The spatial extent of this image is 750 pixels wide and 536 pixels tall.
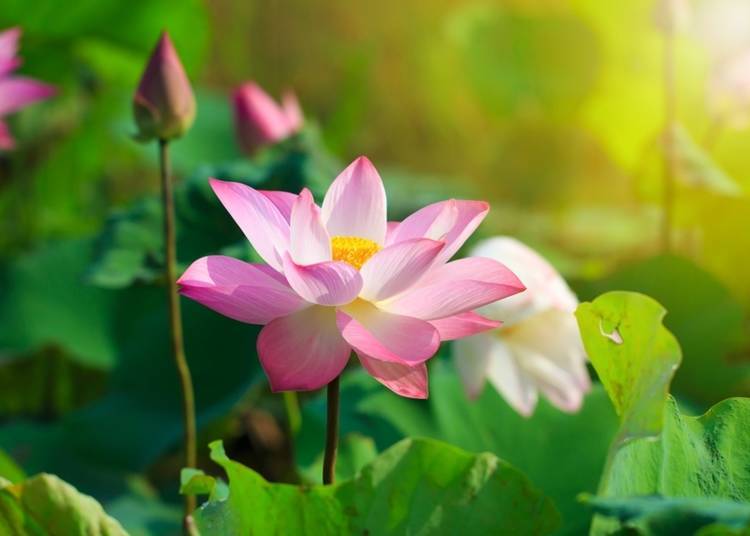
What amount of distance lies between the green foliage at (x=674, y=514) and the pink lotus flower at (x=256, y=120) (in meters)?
0.79

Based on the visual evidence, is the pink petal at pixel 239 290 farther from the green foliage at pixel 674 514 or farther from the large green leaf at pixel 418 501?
the green foliage at pixel 674 514

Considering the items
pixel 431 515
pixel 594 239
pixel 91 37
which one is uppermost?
pixel 91 37

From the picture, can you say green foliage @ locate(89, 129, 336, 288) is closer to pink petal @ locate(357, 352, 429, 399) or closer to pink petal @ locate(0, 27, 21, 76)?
pink petal @ locate(0, 27, 21, 76)

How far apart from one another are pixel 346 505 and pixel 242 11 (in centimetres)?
226

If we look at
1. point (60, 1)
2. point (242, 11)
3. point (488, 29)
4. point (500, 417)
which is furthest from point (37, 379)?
point (242, 11)

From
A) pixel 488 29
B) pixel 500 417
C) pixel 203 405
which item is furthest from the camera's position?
pixel 488 29

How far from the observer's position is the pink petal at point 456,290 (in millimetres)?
504

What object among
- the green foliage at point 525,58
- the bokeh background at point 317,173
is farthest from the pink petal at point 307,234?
the green foliage at point 525,58

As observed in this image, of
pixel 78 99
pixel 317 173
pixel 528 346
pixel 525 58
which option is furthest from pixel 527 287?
pixel 525 58

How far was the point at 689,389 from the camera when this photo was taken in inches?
47.1

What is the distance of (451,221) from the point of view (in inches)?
21.7

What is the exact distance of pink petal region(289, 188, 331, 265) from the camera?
509 millimetres

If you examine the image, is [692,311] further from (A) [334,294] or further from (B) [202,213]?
(A) [334,294]

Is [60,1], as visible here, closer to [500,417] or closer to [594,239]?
[500,417]
